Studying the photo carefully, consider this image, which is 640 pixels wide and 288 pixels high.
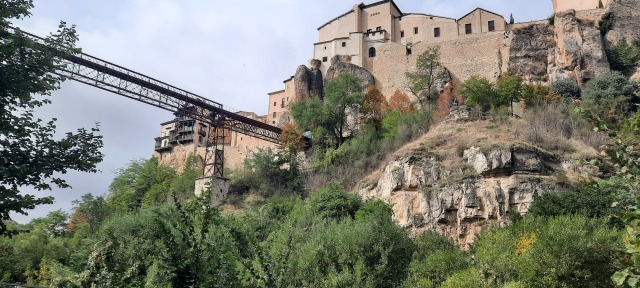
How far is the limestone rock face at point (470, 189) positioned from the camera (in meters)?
27.3

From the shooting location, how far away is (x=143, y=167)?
56875 mm

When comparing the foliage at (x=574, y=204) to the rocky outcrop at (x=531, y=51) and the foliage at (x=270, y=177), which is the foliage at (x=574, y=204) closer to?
the foliage at (x=270, y=177)

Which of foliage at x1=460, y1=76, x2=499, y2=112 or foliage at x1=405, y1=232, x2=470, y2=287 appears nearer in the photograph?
foliage at x1=405, y1=232, x2=470, y2=287

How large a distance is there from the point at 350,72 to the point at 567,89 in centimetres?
2110

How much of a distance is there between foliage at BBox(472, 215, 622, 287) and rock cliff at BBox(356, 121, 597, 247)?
17.3 ft

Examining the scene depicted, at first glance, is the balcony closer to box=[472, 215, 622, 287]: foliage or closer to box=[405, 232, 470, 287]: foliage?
box=[405, 232, 470, 287]: foliage

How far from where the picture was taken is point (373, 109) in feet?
155

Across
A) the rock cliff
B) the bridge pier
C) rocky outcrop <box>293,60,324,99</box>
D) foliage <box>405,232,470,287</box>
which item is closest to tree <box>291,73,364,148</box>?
Result: rocky outcrop <box>293,60,324,99</box>

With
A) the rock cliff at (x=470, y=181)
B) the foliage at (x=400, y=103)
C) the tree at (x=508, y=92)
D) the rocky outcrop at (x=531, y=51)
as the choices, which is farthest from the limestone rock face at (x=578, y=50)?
the rock cliff at (x=470, y=181)

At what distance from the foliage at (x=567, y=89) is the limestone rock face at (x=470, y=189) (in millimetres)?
15205

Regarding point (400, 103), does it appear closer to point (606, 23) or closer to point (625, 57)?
point (625, 57)

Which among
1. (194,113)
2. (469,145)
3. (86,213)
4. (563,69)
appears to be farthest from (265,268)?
(563,69)

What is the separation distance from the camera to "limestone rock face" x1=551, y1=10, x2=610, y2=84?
1785 inches

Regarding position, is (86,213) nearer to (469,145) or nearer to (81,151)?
(469,145)
